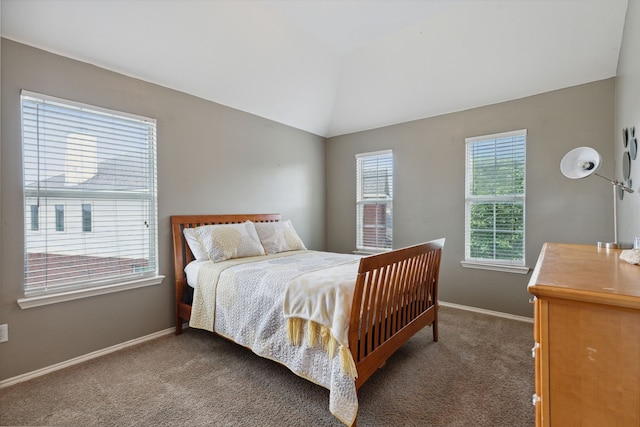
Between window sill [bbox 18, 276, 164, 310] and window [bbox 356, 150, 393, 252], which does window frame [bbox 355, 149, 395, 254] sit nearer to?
window [bbox 356, 150, 393, 252]

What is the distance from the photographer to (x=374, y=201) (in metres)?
4.24

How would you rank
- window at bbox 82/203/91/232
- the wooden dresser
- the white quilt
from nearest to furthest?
the wooden dresser < the white quilt < window at bbox 82/203/91/232

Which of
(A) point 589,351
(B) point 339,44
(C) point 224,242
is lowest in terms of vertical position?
(A) point 589,351

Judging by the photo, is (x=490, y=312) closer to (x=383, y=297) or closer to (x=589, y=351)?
(x=383, y=297)

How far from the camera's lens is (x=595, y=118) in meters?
2.74

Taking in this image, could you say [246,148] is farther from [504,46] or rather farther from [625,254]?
[625,254]

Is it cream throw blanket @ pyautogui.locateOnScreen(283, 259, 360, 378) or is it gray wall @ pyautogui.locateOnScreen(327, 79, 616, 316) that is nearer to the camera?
cream throw blanket @ pyautogui.locateOnScreen(283, 259, 360, 378)

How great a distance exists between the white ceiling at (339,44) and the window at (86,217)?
1169 mm

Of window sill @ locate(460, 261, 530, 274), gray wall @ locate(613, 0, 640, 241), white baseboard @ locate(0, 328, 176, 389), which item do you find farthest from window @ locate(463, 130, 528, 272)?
white baseboard @ locate(0, 328, 176, 389)

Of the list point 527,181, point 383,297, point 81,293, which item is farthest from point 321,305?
point 527,181

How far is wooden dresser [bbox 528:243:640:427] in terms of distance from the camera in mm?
754

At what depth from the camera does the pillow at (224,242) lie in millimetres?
2716

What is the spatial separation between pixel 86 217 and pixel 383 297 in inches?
95.1

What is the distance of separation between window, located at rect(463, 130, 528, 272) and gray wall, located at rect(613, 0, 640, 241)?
76cm
